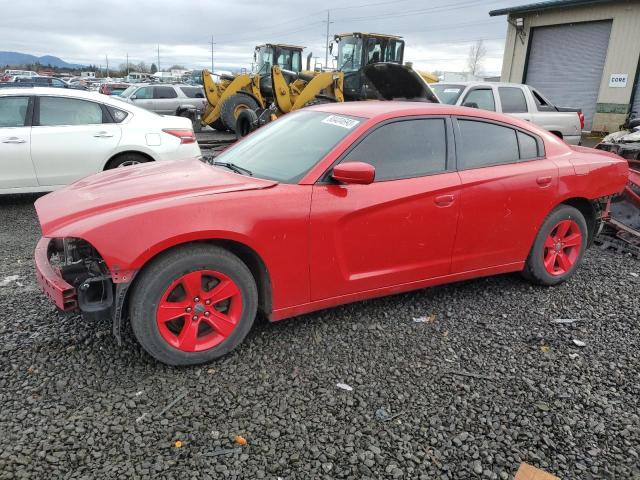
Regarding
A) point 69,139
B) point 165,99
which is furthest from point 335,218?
point 165,99

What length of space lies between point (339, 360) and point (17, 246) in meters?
3.81

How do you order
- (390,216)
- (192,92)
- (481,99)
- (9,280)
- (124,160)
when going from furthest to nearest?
(192,92) → (481,99) → (124,160) → (9,280) → (390,216)

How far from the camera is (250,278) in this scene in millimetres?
3053

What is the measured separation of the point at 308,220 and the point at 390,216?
23.4 inches

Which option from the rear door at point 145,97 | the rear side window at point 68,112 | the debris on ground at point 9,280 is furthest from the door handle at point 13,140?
the rear door at point 145,97

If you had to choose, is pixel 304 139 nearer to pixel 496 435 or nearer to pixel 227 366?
pixel 227 366

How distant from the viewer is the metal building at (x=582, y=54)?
1634 centimetres

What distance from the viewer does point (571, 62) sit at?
1806cm

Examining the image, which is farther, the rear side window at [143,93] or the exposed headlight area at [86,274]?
the rear side window at [143,93]

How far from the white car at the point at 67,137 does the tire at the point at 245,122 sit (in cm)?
605

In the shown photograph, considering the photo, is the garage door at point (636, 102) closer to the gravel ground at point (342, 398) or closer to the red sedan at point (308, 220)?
the red sedan at point (308, 220)

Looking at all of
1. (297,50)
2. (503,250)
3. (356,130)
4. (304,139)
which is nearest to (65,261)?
(304,139)

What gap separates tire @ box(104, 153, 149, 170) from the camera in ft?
21.4

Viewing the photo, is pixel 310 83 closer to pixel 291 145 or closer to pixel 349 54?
pixel 349 54
